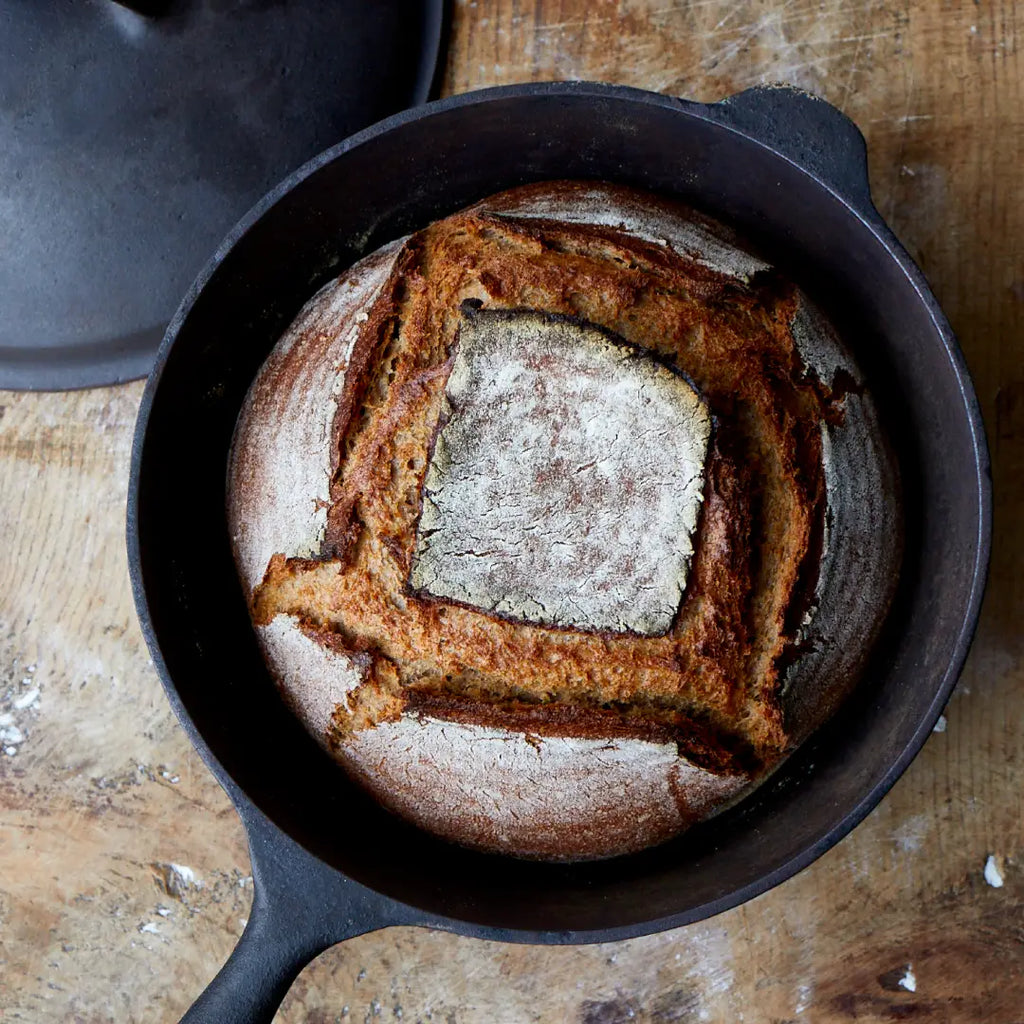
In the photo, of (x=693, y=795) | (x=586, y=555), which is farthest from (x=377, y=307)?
(x=693, y=795)

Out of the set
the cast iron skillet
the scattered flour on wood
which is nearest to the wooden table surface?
the scattered flour on wood

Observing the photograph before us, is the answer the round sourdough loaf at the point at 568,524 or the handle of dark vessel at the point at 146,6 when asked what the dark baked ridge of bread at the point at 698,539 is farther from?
the handle of dark vessel at the point at 146,6

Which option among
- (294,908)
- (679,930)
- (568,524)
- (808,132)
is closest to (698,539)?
(568,524)

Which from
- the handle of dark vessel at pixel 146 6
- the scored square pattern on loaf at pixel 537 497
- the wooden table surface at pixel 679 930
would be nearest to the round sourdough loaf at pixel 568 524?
the scored square pattern on loaf at pixel 537 497

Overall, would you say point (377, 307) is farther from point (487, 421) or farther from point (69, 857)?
point (69, 857)

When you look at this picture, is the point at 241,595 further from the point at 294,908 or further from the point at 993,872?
the point at 993,872
